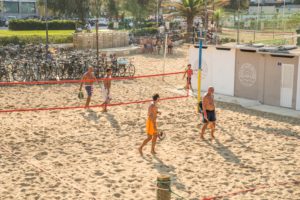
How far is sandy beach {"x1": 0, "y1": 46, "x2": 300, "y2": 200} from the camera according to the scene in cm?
923

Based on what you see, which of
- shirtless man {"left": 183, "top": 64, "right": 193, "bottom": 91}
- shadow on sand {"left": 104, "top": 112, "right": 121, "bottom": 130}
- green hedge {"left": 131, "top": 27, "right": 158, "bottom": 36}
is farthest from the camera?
green hedge {"left": 131, "top": 27, "right": 158, "bottom": 36}

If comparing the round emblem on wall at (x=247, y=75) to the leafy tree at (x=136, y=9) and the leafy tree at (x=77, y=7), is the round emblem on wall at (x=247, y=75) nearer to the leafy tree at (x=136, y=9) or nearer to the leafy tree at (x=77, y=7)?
the leafy tree at (x=77, y=7)

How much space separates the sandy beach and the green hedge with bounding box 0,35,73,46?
43.6ft

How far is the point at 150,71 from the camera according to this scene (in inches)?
956

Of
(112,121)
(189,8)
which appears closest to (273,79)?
(112,121)

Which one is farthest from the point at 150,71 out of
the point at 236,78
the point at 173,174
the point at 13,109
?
the point at 173,174

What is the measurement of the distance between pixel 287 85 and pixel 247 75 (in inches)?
71.0

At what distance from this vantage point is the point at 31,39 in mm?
31047

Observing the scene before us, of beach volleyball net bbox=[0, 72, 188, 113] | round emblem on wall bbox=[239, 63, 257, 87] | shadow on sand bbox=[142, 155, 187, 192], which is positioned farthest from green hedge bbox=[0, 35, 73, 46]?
shadow on sand bbox=[142, 155, 187, 192]

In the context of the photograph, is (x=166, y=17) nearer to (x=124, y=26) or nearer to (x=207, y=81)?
(x=124, y=26)

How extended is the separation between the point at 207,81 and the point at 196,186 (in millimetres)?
10951

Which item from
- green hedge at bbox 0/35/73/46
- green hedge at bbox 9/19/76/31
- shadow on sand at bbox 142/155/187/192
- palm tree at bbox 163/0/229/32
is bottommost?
shadow on sand at bbox 142/155/187/192

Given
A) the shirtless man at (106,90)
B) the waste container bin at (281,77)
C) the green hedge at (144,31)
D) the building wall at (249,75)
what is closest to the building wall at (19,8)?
the green hedge at (144,31)

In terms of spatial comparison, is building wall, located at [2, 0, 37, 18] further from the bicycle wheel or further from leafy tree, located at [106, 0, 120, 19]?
the bicycle wheel
